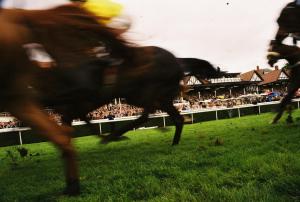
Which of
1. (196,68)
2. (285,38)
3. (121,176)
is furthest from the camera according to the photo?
(196,68)

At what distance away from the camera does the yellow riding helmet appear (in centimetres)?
324

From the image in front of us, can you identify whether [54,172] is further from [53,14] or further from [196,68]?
[196,68]

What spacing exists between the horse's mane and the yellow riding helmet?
0.18ft

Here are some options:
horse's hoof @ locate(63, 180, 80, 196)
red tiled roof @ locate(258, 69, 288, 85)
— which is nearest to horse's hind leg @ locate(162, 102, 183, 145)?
horse's hoof @ locate(63, 180, 80, 196)

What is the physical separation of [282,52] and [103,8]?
313 cm

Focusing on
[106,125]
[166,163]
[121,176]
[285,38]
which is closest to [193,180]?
[121,176]

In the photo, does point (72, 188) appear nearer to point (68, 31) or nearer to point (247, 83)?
point (68, 31)

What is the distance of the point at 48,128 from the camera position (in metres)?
2.59

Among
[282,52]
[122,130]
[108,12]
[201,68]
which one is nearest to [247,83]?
[201,68]

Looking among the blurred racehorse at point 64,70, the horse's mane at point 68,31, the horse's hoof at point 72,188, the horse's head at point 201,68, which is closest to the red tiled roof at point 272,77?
the horse's head at point 201,68

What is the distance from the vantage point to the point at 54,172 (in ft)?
14.5

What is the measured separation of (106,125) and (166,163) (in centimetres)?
1374

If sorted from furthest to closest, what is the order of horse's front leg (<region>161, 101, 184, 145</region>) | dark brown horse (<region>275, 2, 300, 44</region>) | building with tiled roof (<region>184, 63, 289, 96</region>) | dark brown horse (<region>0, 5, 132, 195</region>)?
building with tiled roof (<region>184, 63, 289, 96</region>) < horse's front leg (<region>161, 101, 184, 145</region>) < dark brown horse (<region>275, 2, 300, 44</region>) < dark brown horse (<region>0, 5, 132, 195</region>)

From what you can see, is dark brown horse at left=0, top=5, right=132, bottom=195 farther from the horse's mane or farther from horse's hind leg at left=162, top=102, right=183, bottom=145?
horse's hind leg at left=162, top=102, right=183, bottom=145
